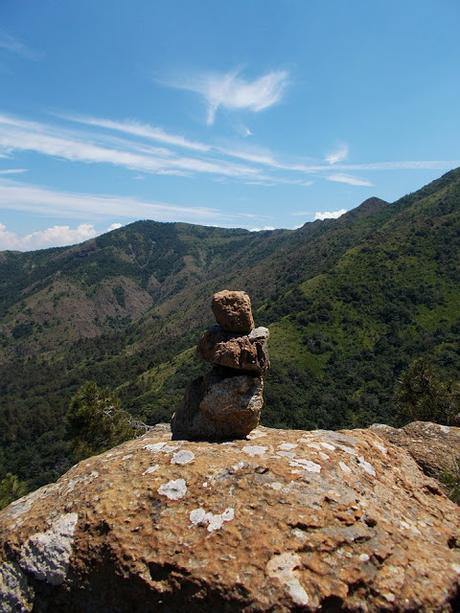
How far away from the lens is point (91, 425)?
4259 centimetres

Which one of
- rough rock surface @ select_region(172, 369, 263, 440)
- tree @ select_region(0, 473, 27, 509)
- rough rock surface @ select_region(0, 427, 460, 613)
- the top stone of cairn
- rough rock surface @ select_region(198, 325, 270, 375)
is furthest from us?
tree @ select_region(0, 473, 27, 509)

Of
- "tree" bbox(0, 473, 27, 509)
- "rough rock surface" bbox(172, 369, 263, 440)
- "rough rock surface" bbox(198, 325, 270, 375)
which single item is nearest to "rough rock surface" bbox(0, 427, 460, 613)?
"rough rock surface" bbox(172, 369, 263, 440)

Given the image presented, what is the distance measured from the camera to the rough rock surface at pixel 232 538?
910 centimetres

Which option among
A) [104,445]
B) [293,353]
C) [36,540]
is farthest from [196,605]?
[293,353]

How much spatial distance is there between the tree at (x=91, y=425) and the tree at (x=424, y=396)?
28747 mm

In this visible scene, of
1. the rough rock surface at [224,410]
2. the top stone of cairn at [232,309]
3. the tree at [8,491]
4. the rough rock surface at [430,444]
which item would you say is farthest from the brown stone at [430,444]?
the tree at [8,491]

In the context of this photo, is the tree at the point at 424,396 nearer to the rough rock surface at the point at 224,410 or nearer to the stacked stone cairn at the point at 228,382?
the stacked stone cairn at the point at 228,382

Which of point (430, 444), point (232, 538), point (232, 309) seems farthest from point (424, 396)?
point (232, 538)

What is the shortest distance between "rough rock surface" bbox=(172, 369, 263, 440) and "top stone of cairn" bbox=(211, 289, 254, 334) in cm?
188

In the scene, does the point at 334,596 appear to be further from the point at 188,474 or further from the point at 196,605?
the point at 188,474

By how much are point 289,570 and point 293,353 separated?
14381 cm

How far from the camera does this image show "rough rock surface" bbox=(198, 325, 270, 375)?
15039mm

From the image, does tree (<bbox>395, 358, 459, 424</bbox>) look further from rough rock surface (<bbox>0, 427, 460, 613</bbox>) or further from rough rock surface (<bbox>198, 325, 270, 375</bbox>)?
rough rock surface (<bbox>0, 427, 460, 613</bbox>)

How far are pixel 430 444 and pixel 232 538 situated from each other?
888 centimetres
